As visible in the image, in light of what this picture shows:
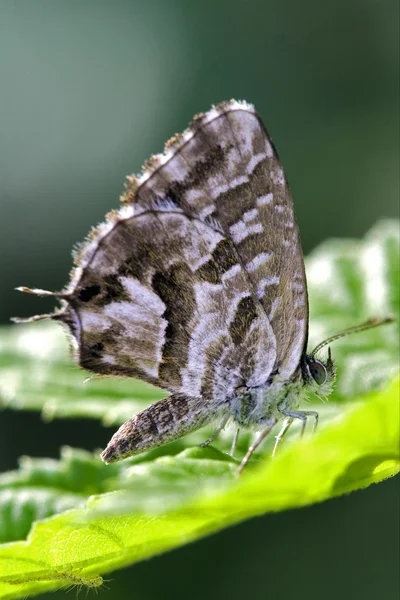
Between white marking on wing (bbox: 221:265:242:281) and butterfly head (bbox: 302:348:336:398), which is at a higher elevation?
white marking on wing (bbox: 221:265:242:281)

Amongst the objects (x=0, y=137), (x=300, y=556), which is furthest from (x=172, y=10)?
(x=300, y=556)

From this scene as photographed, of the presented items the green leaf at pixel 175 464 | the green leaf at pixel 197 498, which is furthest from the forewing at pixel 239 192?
the green leaf at pixel 197 498

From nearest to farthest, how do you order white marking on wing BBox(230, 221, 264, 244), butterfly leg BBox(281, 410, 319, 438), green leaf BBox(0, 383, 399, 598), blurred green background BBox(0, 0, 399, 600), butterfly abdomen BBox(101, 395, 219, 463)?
1. green leaf BBox(0, 383, 399, 598)
2. butterfly abdomen BBox(101, 395, 219, 463)
3. white marking on wing BBox(230, 221, 264, 244)
4. butterfly leg BBox(281, 410, 319, 438)
5. blurred green background BBox(0, 0, 399, 600)

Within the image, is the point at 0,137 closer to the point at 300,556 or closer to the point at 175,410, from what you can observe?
the point at 300,556

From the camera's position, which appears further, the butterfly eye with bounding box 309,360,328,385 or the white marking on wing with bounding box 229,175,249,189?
the butterfly eye with bounding box 309,360,328,385

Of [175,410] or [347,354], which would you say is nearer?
[175,410]

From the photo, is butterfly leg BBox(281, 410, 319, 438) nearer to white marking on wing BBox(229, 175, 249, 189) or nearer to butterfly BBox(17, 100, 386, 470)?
butterfly BBox(17, 100, 386, 470)

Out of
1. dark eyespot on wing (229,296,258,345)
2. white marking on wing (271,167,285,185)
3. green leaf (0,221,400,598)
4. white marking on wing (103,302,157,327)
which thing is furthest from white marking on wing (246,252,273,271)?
green leaf (0,221,400,598)

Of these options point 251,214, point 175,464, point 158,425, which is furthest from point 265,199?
point 175,464
